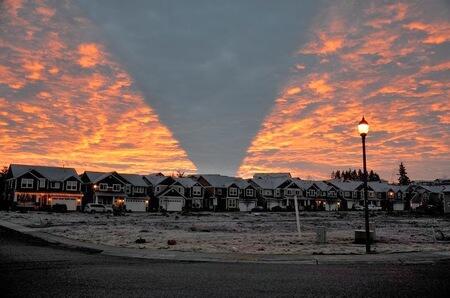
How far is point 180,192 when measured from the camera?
94750 millimetres

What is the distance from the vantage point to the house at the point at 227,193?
101 metres

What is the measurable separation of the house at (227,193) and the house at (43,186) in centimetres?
3125

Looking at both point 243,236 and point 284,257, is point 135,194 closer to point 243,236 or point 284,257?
point 243,236

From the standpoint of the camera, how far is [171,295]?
838 cm

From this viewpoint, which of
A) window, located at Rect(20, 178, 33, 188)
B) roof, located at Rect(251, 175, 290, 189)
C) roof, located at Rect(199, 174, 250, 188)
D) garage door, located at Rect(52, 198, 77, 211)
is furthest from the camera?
roof, located at Rect(251, 175, 290, 189)

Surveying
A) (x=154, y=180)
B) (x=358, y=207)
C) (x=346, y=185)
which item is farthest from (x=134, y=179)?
(x=346, y=185)

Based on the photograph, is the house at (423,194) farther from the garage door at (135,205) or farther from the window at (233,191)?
the garage door at (135,205)

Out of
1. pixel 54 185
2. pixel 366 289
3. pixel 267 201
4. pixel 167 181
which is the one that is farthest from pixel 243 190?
pixel 366 289

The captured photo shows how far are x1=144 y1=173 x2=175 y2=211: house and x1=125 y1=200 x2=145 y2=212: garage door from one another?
2371 mm

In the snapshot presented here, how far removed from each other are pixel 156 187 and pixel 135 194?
540 cm

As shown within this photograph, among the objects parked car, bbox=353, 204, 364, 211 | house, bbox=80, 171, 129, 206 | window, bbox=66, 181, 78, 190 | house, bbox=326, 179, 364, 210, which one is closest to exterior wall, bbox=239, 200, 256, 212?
house, bbox=80, 171, 129, 206

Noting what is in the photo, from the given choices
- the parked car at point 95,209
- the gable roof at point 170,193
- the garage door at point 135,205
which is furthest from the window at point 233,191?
the parked car at point 95,209

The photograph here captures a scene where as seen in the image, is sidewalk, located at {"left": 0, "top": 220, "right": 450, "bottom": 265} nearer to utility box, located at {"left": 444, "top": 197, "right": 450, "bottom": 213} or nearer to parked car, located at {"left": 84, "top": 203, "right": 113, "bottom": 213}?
parked car, located at {"left": 84, "top": 203, "right": 113, "bottom": 213}

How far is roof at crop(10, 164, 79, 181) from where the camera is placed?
77.9m
